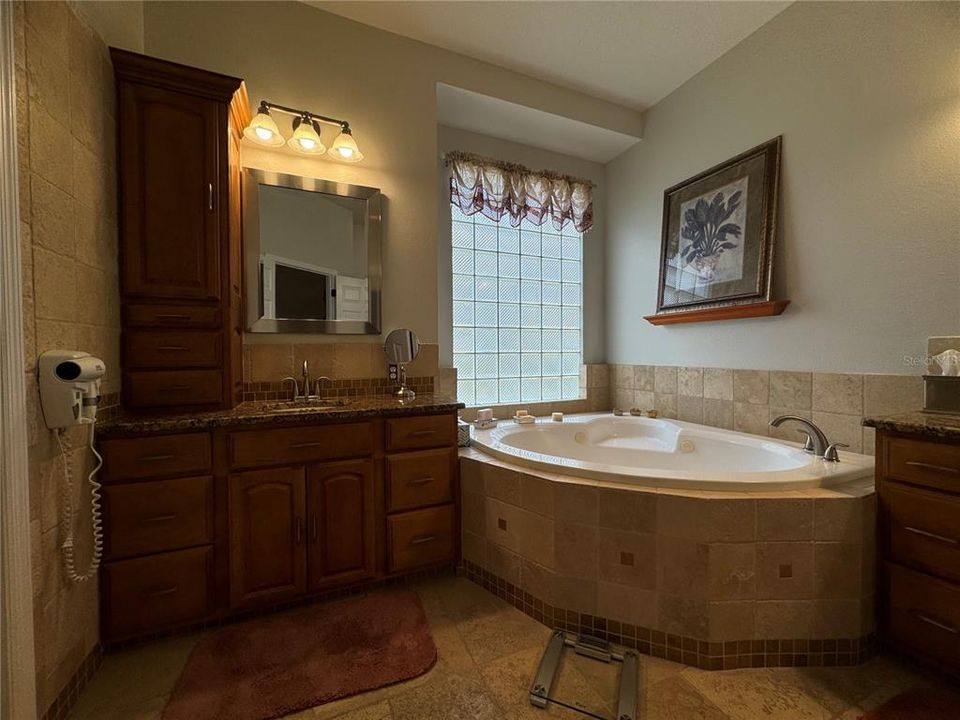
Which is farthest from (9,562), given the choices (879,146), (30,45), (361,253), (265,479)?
(879,146)

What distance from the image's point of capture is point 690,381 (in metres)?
2.63

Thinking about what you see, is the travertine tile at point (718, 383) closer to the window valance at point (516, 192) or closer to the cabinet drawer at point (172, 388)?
the window valance at point (516, 192)

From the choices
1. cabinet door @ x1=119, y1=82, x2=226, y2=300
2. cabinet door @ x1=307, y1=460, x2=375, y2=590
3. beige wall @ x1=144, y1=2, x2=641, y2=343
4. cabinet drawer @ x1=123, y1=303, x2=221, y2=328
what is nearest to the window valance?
beige wall @ x1=144, y1=2, x2=641, y2=343

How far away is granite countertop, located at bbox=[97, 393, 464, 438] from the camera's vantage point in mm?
1415

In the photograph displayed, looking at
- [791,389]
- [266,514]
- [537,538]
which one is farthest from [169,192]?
[791,389]

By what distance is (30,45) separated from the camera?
1.13 meters

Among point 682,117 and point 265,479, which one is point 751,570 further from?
point 682,117

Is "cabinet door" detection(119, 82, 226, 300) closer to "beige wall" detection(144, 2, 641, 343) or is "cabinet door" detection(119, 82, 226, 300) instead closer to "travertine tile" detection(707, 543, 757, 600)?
"beige wall" detection(144, 2, 641, 343)

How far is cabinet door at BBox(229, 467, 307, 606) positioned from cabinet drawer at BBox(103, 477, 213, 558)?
97 millimetres

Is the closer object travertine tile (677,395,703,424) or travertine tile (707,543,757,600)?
travertine tile (707,543,757,600)

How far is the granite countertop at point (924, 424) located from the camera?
122 centimetres

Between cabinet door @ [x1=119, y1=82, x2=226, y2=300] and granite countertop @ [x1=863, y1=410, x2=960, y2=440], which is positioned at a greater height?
cabinet door @ [x1=119, y1=82, x2=226, y2=300]

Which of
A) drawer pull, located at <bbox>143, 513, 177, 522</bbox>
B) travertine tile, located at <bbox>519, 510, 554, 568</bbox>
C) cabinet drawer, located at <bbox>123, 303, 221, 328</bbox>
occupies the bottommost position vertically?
travertine tile, located at <bbox>519, 510, 554, 568</bbox>

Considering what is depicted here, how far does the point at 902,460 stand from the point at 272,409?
2.33m
